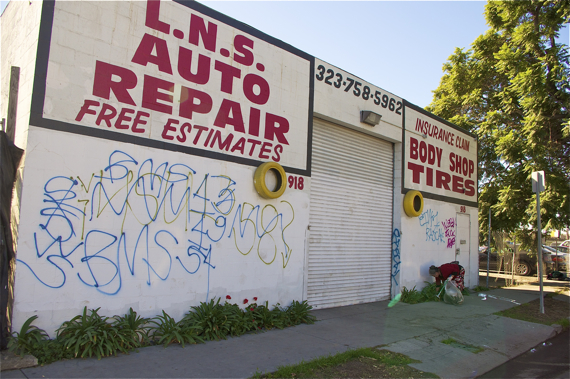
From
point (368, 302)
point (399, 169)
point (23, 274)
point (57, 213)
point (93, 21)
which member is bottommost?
point (368, 302)

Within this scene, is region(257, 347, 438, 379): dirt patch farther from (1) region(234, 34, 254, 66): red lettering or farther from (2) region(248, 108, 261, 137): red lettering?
(1) region(234, 34, 254, 66): red lettering

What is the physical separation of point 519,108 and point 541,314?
9.13 metres

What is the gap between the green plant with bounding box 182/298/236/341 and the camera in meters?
5.83

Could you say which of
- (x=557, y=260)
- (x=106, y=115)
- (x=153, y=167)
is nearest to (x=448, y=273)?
(x=153, y=167)

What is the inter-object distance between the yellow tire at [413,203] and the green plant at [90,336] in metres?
7.95

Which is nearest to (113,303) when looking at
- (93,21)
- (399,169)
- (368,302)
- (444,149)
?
(93,21)

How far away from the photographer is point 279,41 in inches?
310

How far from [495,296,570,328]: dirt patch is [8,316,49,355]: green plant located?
9.12 m

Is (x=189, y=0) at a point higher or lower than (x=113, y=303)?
higher

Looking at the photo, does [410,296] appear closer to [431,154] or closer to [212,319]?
[431,154]

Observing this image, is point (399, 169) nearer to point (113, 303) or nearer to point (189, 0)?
point (189, 0)

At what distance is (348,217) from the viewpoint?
9422 millimetres

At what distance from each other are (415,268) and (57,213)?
9143 millimetres

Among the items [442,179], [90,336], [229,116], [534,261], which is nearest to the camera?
[90,336]
